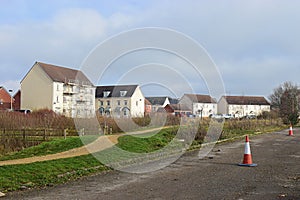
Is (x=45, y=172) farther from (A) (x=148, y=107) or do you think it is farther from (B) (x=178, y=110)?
(A) (x=148, y=107)

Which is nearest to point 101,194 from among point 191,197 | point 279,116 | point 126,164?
point 191,197

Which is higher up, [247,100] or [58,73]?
[58,73]

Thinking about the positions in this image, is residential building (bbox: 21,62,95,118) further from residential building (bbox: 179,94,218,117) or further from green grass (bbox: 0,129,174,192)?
green grass (bbox: 0,129,174,192)

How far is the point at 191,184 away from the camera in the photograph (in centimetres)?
826

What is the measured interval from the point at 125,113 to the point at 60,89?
36821mm

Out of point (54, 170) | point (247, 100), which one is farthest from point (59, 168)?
point (247, 100)

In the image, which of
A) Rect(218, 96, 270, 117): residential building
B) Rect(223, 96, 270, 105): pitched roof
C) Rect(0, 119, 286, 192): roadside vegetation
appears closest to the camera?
Rect(0, 119, 286, 192): roadside vegetation

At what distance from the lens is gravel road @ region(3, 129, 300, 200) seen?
7094 mm

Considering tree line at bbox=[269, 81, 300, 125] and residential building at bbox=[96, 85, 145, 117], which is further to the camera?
tree line at bbox=[269, 81, 300, 125]

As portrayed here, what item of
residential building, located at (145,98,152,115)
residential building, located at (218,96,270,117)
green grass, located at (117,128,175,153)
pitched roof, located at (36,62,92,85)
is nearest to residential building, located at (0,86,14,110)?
pitched roof, located at (36,62,92,85)

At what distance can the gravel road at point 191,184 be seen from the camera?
23.3ft

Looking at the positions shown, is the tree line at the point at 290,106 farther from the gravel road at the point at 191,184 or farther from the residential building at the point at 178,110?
the gravel road at the point at 191,184

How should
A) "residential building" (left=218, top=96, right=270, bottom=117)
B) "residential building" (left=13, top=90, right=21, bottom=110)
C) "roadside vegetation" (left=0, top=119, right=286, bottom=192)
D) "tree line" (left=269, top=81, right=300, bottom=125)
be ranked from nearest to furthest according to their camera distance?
1. "roadside vegetation" (left=0, top=119, right=286, bottom=192)
2. "tree line" (left=269, top=81, right=300, bottom=125)
3. "residential building" (left=13, top=90, right=21, bottom=110)
4. "residential building" (left=218, top=96, right=270, bottom=117)

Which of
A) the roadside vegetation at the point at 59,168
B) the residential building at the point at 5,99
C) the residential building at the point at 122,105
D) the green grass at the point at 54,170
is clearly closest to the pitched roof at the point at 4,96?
the residential building at the point at 5,99
